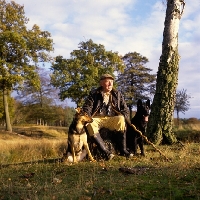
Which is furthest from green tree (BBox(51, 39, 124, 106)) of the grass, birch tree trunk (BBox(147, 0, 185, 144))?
the grass

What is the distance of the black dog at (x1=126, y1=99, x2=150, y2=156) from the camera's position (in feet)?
25.2

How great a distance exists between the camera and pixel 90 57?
37125 millimetres

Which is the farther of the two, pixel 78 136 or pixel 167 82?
pixel 167 82

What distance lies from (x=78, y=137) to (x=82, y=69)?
30.0 m

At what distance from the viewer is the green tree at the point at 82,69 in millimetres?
35688

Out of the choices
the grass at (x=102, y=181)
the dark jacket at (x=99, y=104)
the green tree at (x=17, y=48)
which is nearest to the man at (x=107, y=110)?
the dark jacket at (x=99, y=104)

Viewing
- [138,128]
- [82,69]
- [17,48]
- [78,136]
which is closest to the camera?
[78,136]

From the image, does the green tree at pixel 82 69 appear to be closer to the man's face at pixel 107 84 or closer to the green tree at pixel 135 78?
the green tree at pixel 135 78

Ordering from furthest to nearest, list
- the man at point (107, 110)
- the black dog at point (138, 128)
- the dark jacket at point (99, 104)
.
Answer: the black dog at point (138, 128)
the dark jacket at point (99, 104)
the man at point (107, 110)

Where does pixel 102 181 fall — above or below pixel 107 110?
below

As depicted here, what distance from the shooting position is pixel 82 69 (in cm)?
3666

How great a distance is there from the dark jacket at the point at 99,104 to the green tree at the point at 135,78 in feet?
126

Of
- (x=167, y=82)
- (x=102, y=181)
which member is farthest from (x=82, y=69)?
(x=102, y=181)

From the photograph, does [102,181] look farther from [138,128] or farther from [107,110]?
[138,128]
